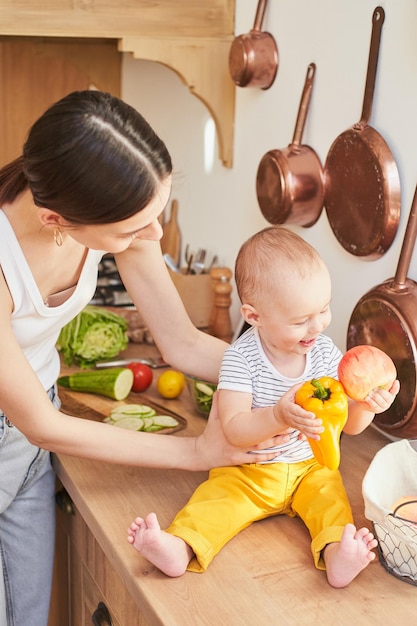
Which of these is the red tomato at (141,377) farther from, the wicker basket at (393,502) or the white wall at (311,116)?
the wicker basket at (393,502)

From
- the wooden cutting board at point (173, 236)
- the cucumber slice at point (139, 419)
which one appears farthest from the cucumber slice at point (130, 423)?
the wooden cutting board at point (173, 236)

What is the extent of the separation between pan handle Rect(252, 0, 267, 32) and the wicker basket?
0.90 metres

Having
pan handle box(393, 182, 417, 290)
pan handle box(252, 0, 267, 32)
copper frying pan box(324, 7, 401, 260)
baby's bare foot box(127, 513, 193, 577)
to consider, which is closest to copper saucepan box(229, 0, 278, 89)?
pan handle box(252, 0, 267, 32)

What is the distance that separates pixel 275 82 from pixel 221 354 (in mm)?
607

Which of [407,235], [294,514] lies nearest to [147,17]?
[407,235]

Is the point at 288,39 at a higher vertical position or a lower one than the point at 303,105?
higher

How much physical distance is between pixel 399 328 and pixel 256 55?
0.69m

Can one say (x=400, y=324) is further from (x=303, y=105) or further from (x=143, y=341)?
(x=143, y=341)

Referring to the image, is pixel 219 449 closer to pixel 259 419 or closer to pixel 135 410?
pixel 259 419

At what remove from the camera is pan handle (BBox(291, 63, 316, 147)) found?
1552 mm

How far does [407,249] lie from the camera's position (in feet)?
4.18

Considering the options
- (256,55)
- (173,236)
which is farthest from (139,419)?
(173,236)

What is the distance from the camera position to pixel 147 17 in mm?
1716

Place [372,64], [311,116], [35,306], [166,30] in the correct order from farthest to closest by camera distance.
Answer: [166,30]
[311,116]
[372,64]
[35,306]
